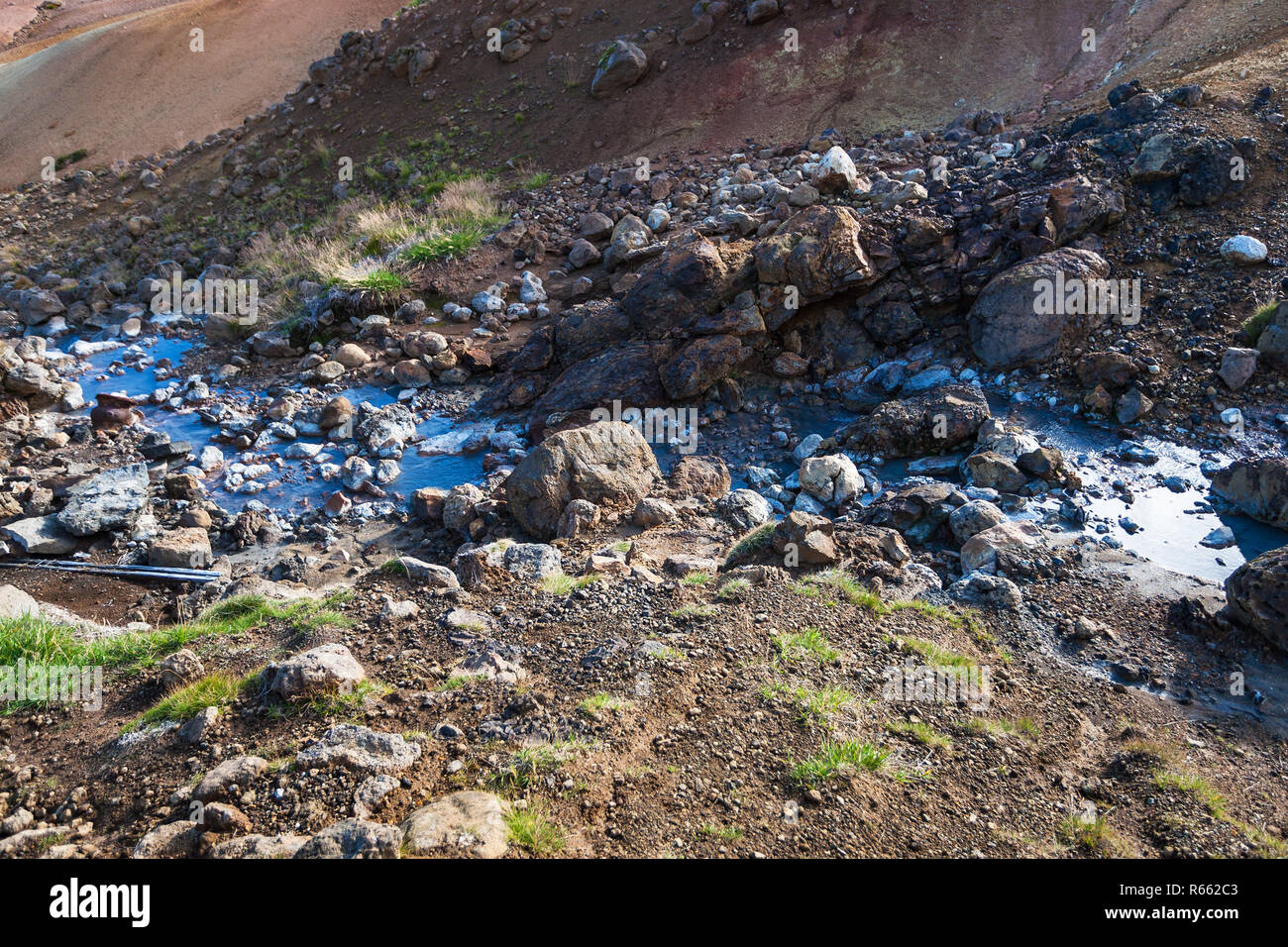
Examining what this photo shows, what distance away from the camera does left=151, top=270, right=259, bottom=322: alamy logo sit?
42.4ft

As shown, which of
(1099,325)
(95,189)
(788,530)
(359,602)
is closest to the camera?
(359,602)

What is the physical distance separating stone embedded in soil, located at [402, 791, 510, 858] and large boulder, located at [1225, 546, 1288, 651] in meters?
5.15

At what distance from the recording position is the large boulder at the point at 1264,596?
525 centimetres

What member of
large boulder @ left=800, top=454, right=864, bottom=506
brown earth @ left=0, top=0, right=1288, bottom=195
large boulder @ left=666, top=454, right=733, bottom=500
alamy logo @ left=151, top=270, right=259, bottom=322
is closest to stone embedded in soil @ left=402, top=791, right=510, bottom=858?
large boulder @ left=666, top=454, right=733, bottom=500

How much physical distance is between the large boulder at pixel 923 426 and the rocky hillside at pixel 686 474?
43 millimetres

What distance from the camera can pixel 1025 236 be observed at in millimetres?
9391

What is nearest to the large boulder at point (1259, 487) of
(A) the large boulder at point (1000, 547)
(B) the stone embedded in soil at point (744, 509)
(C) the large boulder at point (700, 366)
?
(A) the large boulder at point (1000, 547)

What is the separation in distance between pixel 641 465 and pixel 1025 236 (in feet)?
18.4

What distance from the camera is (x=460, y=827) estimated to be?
3.11 meters

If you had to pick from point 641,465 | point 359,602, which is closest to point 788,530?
point 641,465

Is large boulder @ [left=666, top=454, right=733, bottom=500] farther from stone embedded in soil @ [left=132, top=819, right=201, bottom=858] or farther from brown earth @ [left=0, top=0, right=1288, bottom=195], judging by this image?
brown earth @ [left=0, top=0, right=1288, bottom=195]

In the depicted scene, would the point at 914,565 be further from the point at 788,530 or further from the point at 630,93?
the point at 630,93

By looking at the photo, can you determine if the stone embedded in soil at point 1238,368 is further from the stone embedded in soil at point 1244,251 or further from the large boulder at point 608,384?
the large boulder at point 608,384
